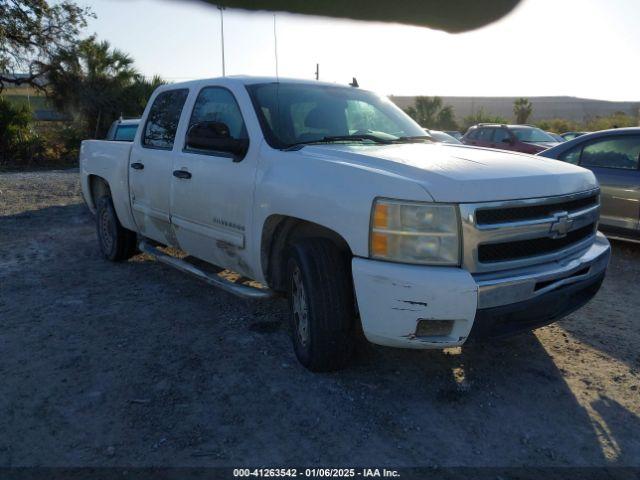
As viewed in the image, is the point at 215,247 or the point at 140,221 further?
the point at 140,221

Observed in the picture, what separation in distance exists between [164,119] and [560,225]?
3460 mm

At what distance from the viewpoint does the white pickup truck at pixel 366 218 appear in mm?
2881

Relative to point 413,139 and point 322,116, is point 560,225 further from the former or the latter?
point 322,116

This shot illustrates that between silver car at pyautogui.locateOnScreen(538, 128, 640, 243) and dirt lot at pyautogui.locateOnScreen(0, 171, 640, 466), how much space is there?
1.83 meters

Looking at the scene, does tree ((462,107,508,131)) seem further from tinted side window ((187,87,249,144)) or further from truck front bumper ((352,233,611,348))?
truck front bumper ((352,233,611,348))

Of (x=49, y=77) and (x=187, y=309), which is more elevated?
(x=49, y=77)

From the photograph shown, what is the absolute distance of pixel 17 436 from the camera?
2838 millimetres

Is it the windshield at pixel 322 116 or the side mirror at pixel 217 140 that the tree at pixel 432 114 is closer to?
the windshield at pixel 322 116

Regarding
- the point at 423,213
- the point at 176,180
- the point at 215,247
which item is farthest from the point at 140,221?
the point at 423,213

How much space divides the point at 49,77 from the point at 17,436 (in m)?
20.6

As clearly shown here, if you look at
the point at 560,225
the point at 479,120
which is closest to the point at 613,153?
the point at 560,225

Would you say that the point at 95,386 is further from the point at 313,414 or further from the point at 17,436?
the point at 313,414

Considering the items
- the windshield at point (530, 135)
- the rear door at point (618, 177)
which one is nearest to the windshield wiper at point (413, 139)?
the rear door at point (618, 177)

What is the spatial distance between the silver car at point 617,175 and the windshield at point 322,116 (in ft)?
10.5
